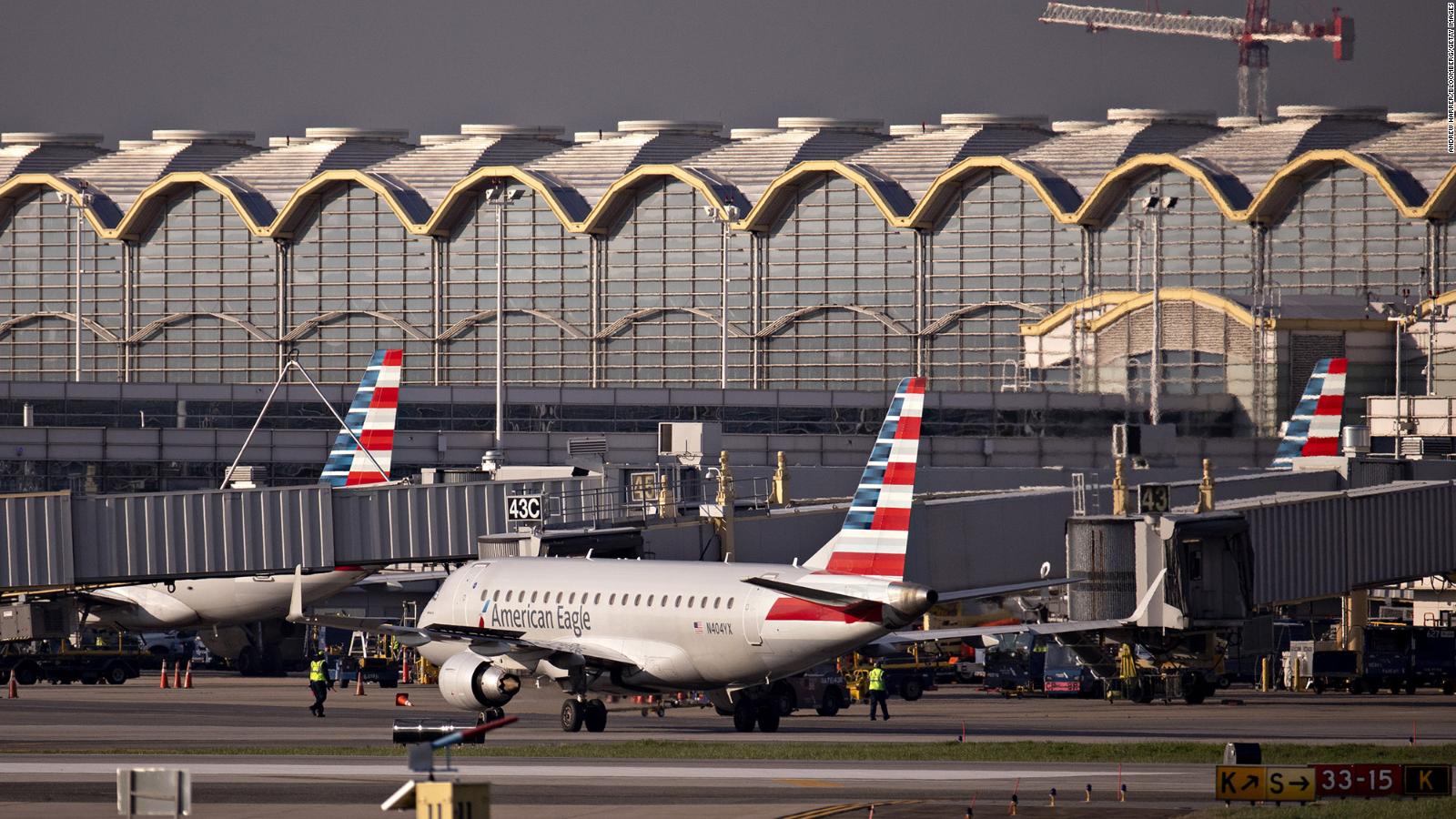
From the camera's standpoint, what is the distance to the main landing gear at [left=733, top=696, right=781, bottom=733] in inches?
1758

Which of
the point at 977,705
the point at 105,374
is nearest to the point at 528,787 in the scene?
the point at 977,705

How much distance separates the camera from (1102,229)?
128625 mm

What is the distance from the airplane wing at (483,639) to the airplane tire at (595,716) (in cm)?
105

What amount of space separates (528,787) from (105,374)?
123 meters

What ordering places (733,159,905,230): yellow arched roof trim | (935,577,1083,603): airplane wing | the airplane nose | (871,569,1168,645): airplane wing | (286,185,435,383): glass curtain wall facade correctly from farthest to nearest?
(286,185,435,383): glass curtain wall facade → (733,159,905,230): yellow arched roof trim → (935,577,1083,603): airplane wing → (871,569,1168,645): airplane wing → the airplane nose

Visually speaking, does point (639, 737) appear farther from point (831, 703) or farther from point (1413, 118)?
point (1413, 118)

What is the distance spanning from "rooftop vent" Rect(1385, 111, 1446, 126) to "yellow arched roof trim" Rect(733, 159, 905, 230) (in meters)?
29.9

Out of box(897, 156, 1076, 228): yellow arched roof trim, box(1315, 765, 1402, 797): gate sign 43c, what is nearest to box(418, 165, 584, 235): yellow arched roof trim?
box(897, 156, 1076, 228): yellow arched roof trim

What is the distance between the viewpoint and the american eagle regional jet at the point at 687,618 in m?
40.6

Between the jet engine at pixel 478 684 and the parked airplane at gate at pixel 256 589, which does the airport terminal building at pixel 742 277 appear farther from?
the jet engine at pixel 478 684

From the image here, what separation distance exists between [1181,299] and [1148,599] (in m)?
62.5

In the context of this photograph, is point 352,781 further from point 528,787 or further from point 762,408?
point 762,408

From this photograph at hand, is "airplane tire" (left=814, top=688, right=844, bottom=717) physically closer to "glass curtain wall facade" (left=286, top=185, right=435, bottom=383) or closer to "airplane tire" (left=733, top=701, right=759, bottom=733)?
"airplane tire" (left=733, top=701, right=759, bottom=733)

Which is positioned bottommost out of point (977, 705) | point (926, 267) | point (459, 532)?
point (977, 705)
